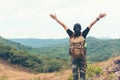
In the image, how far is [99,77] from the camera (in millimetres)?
25172

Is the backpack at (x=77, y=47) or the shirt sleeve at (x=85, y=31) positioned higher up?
the shirt sleeve at (x=85, y=31)

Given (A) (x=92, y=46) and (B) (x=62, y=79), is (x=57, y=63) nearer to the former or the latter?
(B) (x=62, y=79)

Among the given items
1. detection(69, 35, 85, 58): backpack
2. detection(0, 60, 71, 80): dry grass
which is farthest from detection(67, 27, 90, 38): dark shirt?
detection(0, 60, 71, 80): dry grass

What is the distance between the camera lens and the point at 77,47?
13141 millimetres

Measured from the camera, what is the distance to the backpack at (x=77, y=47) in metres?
13.1

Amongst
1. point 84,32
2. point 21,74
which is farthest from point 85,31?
point 21,74

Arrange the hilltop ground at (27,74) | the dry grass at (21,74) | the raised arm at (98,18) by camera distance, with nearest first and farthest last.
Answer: the raised arm at (98,18) < the hilltop ground at (27,74) < the dry grass at (21,74)

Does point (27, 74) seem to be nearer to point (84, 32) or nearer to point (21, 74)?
point (21, 74)

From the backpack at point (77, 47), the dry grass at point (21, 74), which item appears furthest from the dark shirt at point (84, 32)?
the dry grass at point (21, 74)

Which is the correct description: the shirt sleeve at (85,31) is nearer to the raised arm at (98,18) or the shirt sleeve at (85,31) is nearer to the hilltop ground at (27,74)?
the raised arm at (98,18)

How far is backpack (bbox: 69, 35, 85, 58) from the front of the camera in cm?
1311

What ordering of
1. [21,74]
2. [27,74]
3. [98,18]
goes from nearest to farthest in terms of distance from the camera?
[98,18] → [21,74] → [27,74]

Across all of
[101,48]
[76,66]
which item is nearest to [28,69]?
[76,66]

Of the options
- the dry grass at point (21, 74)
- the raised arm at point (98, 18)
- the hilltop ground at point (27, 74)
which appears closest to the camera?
the raised arm at point (98, 18)
